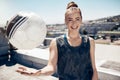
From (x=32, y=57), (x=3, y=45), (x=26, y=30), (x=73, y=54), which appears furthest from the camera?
(x=3, y=45)

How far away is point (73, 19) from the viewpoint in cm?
202

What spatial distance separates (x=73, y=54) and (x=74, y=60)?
0.08 metres

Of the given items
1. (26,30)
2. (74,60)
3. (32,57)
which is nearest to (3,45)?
(32,57)

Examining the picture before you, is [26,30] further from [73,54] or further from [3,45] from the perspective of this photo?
[3,45]

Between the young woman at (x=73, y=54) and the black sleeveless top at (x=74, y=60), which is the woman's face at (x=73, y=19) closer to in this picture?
the young woman at (x=73, y=54)

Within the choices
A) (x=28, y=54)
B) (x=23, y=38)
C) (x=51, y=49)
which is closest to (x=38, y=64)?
(x=28, y=54)

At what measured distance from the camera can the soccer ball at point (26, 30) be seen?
4.29 meters

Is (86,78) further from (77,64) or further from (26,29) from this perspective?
(26,29)

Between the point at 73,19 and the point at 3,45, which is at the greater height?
the point at 73,19

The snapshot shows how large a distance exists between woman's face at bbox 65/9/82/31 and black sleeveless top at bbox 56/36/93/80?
0.76 feet

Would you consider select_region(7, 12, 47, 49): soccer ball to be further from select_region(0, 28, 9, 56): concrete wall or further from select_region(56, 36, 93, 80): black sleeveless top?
select_region(0, 28, 9, 56): concrete wall

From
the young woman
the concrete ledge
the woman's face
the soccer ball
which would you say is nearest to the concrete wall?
the concrete ledge

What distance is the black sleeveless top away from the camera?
2.02 metres

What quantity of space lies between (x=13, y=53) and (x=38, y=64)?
5.71 ft
